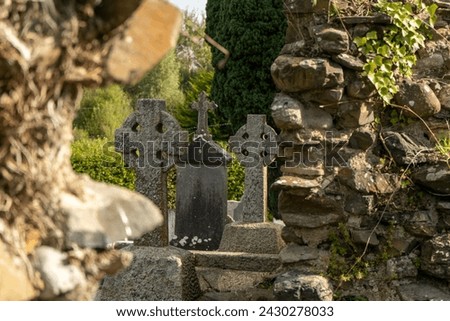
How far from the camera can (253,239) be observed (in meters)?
6.88

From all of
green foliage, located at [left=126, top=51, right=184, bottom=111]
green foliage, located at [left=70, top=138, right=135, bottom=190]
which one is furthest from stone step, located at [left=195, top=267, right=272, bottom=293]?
green foliage, located at [left=126, top=51, right=184, bottom=111]

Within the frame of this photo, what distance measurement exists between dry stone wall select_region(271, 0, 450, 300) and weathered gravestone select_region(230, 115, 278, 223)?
8.01 ft

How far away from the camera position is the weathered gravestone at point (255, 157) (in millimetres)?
7699

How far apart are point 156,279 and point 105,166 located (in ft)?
28.6

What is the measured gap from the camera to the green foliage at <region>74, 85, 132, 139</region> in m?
22.0

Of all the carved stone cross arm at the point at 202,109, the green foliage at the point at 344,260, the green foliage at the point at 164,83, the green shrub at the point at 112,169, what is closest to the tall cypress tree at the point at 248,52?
the green shrub at the point at 112,169

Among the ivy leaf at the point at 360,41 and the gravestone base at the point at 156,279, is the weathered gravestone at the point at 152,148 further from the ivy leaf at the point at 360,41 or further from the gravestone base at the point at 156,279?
the ivy leaf at the point at 360,41

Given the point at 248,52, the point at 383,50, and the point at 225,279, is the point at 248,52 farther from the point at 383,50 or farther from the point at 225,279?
the point at 383,50

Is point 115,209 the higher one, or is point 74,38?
point 74,38

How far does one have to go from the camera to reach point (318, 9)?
17.0 ft

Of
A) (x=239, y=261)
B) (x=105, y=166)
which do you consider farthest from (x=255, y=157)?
(x=105, y=166)
